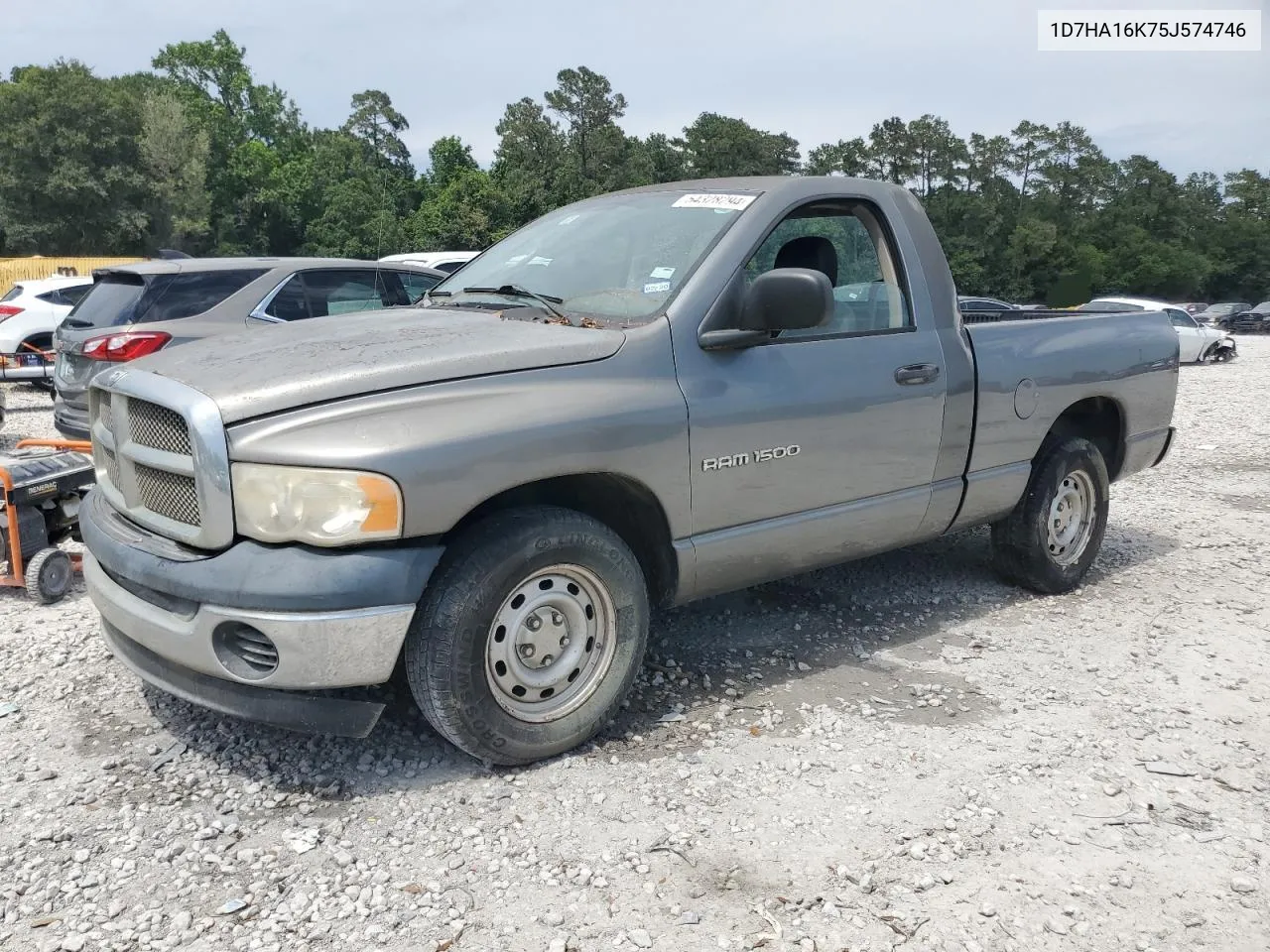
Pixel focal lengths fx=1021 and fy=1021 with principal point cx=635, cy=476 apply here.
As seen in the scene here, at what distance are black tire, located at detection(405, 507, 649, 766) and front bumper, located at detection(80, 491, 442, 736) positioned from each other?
4.5 inches

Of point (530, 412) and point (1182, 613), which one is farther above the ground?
point (530, 412)

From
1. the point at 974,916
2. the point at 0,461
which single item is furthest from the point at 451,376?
the point at 0,461

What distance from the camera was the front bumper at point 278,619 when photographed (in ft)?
9.52

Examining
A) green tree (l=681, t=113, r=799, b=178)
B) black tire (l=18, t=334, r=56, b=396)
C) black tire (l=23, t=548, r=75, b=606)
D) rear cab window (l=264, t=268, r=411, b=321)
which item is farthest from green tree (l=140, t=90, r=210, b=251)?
black tire (l=23, t=548, r=75, b=606)

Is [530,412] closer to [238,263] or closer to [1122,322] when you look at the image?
[1122,322]

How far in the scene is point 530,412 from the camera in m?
3.20

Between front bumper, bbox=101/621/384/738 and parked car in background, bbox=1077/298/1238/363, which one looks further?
parked car in background, bbox=1077/298/1238/363

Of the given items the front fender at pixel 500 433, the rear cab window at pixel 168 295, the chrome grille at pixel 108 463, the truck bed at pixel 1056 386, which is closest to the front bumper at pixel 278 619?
the front fender at pixel 500 433

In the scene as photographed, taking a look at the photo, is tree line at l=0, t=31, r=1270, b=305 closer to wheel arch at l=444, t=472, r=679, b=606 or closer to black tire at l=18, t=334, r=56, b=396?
black tire at l=18, t=334, r=56, b=396

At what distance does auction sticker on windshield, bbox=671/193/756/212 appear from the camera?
13.3ft

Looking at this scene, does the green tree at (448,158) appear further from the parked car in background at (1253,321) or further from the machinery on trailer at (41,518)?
the machinery on trailer at (41,518)

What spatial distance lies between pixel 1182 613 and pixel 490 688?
378 centimetres

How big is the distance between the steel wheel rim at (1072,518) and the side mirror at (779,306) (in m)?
2.36

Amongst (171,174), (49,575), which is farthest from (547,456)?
(171,174)
